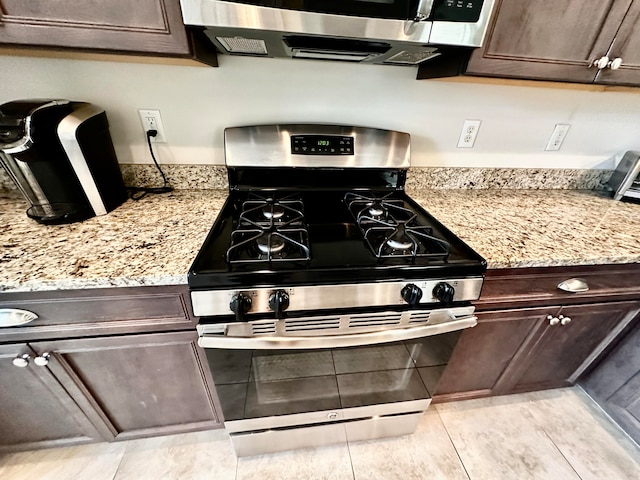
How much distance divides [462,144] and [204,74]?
1154 mm

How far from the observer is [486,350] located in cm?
113

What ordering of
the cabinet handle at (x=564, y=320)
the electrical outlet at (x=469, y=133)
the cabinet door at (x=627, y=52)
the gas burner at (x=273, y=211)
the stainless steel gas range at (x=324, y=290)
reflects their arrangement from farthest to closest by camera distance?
1. the electrical outlet at (x=469, y=133)
2. the cabinet handle at (x=564, y=320)
3. the gas burner at (x=273, y=211)
4. the cabinet door at (x=627, y=52)
5. the stainless steel gas range at (x=324, y=290)

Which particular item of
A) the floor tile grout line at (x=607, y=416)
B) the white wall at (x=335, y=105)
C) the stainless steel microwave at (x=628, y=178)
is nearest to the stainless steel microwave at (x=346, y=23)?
the white wall at (x=335, y=105)

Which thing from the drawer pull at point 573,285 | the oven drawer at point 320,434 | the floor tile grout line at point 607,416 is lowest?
the floor tile grout line at point 607,416

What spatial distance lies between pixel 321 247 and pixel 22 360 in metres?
0.91

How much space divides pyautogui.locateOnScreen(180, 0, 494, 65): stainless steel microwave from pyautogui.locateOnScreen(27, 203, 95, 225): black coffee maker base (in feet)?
2.29

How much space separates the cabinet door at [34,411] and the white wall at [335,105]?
789 mm

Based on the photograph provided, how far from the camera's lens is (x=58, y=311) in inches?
29.9

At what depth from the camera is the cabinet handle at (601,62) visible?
0.90m

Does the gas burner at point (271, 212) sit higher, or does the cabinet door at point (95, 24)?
the cabinet door at point (95, 24)

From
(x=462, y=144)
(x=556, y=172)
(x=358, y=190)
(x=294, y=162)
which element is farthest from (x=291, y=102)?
(x=556, y=172)

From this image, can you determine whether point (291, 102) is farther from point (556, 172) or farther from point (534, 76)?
point (556, 172)

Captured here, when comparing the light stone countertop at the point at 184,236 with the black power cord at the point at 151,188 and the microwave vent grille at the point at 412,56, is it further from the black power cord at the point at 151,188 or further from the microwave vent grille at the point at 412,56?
the microwave vent grille at the point at 412,56

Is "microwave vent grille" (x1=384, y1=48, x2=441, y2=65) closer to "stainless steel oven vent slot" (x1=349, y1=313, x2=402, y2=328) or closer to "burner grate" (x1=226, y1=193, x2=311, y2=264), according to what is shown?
"burner grate" (x1=226, y1=193, x2=311, y2=264)
